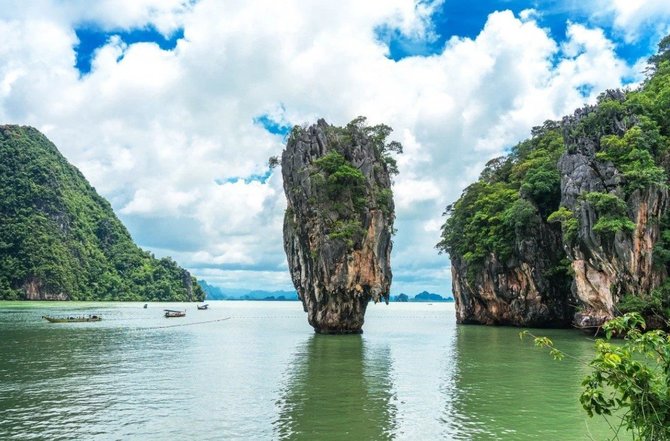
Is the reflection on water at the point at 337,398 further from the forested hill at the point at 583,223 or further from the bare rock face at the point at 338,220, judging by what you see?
the forested hill at the point at 583,223

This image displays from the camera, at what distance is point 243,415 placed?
13.6 m

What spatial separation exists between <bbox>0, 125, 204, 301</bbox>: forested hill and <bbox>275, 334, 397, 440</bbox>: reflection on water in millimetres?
103596

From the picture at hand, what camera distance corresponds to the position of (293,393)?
16328 mm

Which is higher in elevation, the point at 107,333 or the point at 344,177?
the point at 344,177

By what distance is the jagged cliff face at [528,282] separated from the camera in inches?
1623

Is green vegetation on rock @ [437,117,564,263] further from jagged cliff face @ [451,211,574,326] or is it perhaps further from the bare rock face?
the bare rock face

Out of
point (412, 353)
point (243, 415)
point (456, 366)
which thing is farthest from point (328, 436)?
point (412, 353)

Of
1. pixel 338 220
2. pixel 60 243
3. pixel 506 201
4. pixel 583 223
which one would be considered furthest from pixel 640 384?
pixel 60 243

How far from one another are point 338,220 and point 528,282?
1791 cm

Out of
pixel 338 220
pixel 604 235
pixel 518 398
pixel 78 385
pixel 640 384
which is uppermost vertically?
pixel 338 220

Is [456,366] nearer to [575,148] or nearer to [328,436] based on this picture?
[328,436]

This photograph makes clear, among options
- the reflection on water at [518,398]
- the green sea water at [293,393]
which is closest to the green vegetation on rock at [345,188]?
the green sea water at [293,393]

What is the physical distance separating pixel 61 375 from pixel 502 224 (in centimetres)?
3442

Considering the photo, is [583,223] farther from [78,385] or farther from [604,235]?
[78,385]
